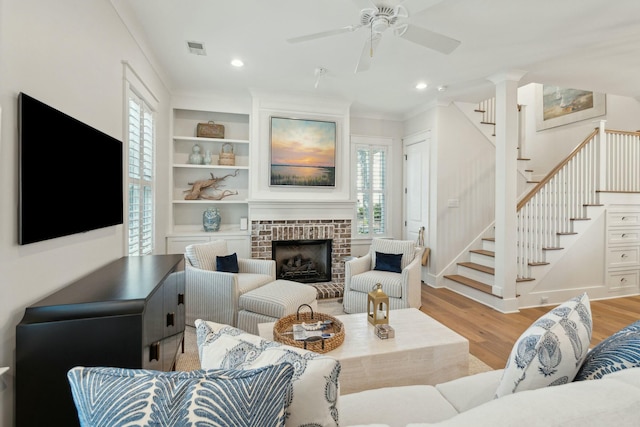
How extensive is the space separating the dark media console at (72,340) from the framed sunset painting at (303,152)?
295 cm

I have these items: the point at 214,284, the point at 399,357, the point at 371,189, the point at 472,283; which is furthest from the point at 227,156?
the point at 472,283

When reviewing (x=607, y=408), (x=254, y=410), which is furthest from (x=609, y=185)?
(x=254, y=410)

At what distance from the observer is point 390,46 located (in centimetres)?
288

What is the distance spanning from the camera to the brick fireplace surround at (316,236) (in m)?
4.25

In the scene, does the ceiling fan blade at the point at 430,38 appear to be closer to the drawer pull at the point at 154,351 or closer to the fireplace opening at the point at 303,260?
the drawer pull at the point at 154,351

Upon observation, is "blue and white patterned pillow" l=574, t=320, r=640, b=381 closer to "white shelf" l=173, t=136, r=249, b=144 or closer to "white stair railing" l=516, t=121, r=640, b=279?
"white stair railing" l=516, t=121, r=640, b=279

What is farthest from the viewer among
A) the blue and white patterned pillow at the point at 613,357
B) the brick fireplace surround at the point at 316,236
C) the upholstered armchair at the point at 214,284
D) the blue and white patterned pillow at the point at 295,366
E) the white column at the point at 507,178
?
the brick fireplace surround at the point at 316,236

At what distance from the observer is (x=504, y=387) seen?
0.94m

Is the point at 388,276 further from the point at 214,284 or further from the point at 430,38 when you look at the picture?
the point at 430,38

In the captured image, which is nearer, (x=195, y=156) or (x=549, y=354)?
(x=549, y=354)

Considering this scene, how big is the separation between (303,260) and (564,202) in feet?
11.9

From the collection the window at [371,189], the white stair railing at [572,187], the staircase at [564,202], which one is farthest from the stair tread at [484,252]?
the window at [371,189]

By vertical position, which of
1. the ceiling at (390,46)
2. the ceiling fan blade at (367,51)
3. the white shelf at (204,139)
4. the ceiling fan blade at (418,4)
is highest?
the ceiling at (390,46)

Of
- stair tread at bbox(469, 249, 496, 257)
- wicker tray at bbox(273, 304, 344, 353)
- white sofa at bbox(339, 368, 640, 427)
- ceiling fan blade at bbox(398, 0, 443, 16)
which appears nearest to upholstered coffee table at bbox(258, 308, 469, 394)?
wicker tray at bbox(273, 304, 344, 353)
